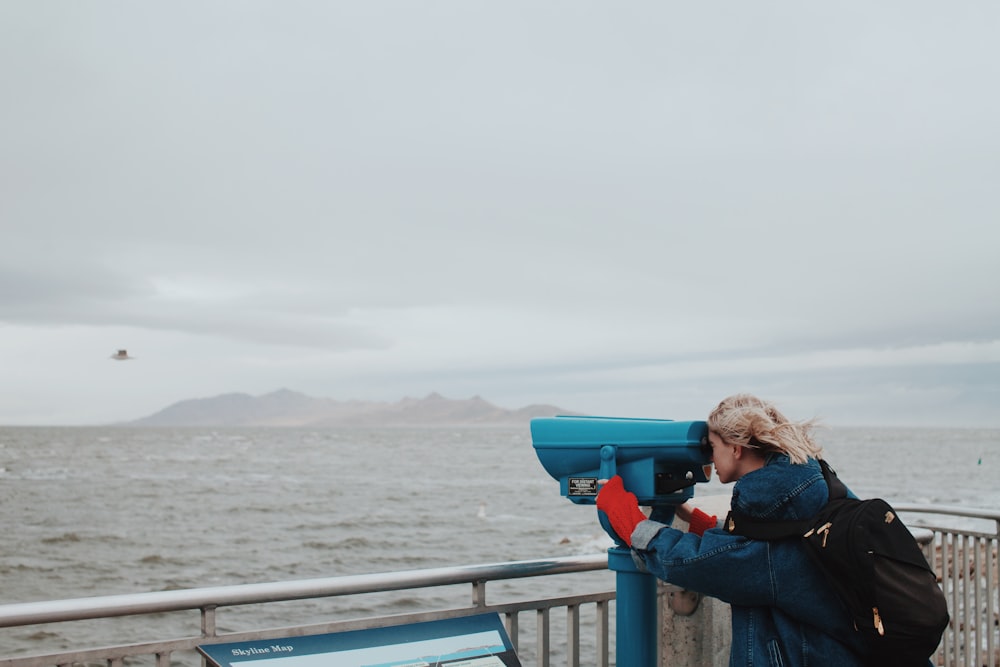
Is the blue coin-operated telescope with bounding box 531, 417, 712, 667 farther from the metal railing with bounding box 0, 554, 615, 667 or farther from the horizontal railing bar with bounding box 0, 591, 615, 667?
the horizontal railing bar with bounding box 0, 591, 615, 667

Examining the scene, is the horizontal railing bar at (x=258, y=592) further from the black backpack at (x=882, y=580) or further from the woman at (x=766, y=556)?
the black backpack at (x=882, y=580)

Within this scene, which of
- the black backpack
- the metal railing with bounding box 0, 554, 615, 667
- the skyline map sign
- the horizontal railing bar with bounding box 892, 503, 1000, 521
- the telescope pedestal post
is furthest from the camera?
the horizontal railing bar with bounding box 892, 503, 1000, 521

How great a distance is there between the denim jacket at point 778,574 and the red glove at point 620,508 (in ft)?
0.41

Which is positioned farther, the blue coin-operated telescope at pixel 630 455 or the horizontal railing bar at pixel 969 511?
the horizontal railing bar at pixel 969 511

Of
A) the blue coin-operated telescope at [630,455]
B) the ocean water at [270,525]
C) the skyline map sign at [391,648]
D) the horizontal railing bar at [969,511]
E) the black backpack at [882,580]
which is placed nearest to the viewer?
the black backpack at [882,580]

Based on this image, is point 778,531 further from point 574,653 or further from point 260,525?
point 260,525

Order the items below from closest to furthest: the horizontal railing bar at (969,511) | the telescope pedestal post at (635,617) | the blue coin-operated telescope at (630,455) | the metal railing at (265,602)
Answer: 1. the metal railing at (265,602)
2. the blue coin-operated telescope at (630,455)
3. the telescope pedestal post at (635,617)
4. the horizontal railing bar at (969,511)

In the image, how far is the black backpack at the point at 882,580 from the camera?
74.9 inches

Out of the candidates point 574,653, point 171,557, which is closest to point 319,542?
point 171,557

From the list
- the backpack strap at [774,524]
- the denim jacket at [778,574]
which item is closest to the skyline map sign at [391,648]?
the denim jacket at [778,574]

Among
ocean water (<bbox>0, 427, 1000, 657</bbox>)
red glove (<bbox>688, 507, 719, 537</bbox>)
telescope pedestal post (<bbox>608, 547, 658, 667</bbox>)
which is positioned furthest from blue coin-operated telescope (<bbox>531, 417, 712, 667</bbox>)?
ocean water (<bbox>0, 427, 1000, 657</bbox>)

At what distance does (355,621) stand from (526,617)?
36.9 ft

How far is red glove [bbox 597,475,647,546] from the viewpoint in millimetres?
2250

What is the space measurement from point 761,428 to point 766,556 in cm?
29
